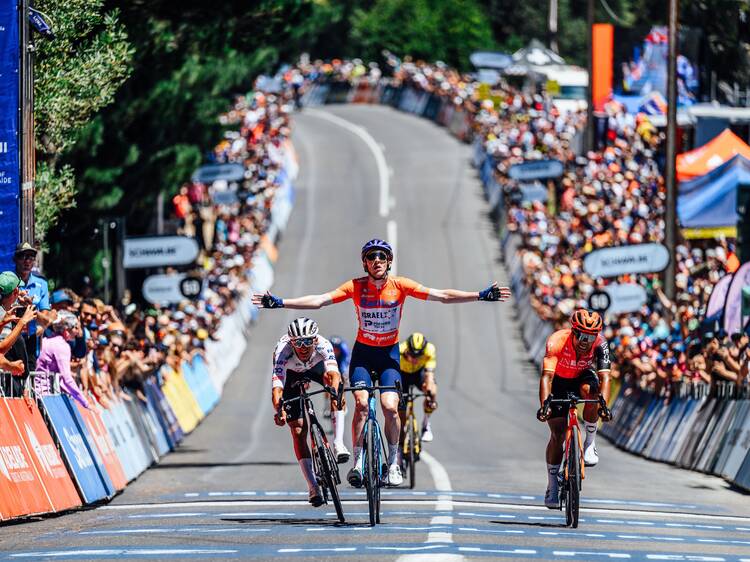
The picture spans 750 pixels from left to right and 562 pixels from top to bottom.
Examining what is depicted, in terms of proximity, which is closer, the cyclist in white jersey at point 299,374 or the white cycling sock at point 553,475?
the cyclist in white jersey at point 299,374

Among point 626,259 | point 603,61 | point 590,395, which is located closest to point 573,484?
point 590,395

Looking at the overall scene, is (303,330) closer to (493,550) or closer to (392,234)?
(493,550)

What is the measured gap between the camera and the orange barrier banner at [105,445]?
19.5 meters

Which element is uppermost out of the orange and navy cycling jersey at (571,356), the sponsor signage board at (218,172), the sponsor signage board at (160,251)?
the sponsor signage board at (218,172)

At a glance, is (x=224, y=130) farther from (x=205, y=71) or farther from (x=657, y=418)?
(x=657, y=418)

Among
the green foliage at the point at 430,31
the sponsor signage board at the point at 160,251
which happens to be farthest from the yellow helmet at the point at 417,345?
the green foliage at the point at 430,31

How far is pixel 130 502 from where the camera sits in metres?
18.9

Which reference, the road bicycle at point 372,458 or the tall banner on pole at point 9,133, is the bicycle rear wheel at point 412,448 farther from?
the tall banner on pole at point 9,133

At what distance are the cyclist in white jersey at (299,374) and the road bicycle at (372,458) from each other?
422 mm

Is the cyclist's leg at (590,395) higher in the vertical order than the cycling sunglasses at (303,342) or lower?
A: lower

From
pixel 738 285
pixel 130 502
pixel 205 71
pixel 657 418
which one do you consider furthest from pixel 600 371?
pixel 205 71

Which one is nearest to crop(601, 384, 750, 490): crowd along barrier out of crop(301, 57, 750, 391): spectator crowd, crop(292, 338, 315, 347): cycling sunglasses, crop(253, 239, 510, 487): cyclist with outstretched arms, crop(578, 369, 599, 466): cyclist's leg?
crop(301, 57, 750, 391): spectator crowd

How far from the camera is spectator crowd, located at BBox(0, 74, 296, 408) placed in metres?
17.2

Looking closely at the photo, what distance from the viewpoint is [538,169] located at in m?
43.8
